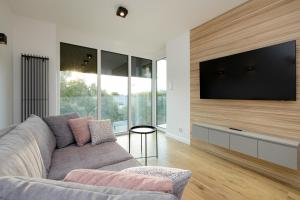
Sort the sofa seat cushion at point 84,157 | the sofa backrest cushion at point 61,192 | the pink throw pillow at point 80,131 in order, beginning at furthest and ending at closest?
the pink throw pillow at point 80,131 → the sofa seat cushion at point 84,157 → the sofa backrest cushion at point 61,192

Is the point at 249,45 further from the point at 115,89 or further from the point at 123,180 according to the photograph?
the point at 115,89

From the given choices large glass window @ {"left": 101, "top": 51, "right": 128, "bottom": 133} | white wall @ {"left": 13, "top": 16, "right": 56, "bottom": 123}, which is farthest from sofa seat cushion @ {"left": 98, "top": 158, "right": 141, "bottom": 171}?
large glass window @ {"left": 101, "top": 51, "right": 128, "bottom": 133}

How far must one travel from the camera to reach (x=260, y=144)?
2.23 meters

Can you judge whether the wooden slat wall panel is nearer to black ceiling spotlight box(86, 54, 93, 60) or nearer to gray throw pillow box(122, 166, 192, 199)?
gray throw pillow box(122, 166, 192, 199)

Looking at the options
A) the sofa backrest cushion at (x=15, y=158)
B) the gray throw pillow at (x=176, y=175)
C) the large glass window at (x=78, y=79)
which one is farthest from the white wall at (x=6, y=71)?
the gray throw pillow at (x=176, y=175)

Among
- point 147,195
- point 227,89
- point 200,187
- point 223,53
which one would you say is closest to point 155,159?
point 200,187

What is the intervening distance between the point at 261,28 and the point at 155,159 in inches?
105

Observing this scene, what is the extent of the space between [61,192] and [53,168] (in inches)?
49.8

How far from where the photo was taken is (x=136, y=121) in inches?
204

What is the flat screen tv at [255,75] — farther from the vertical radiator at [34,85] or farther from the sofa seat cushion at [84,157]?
the vertical radiator at [34,85]

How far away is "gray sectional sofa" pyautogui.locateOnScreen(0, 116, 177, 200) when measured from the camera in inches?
20.1

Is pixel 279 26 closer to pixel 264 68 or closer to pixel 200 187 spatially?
pixel 264 68

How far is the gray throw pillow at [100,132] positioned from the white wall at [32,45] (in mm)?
1699

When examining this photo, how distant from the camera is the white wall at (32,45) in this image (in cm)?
314
